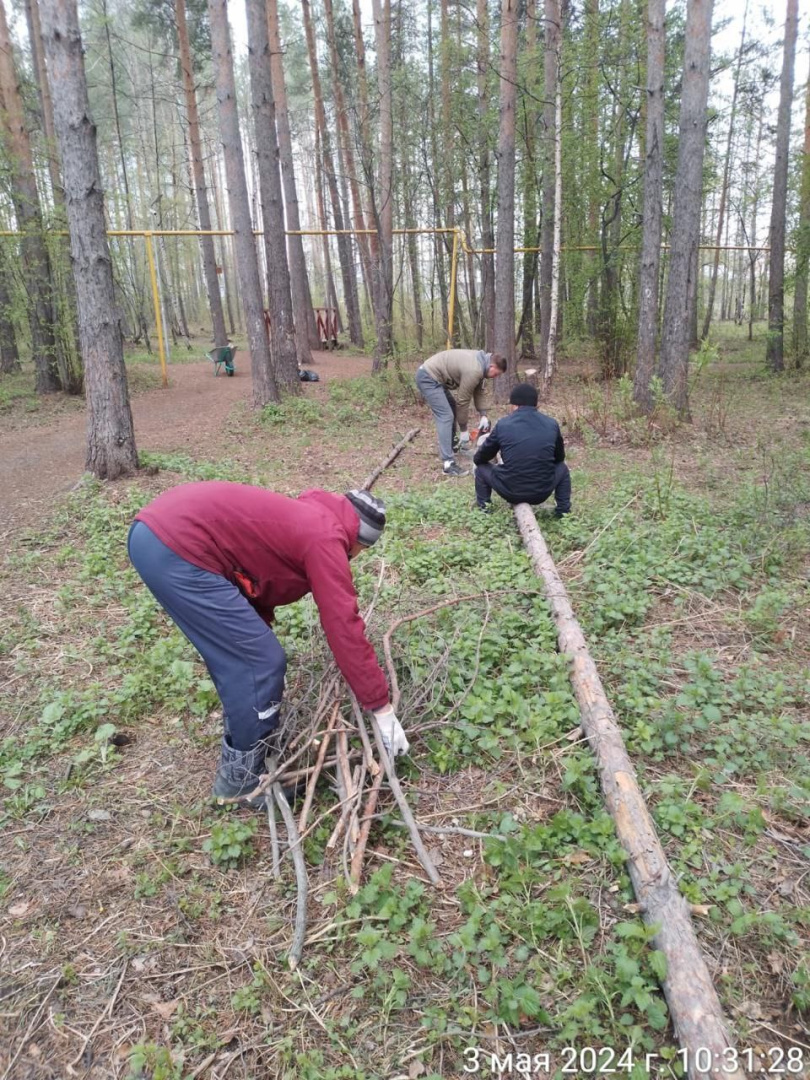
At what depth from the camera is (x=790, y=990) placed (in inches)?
79.2

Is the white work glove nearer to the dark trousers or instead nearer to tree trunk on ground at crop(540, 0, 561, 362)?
the dark trousers

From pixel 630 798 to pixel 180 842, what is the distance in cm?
181

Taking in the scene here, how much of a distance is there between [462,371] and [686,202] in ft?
12.9

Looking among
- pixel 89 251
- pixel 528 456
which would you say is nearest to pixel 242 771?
pixel 528 456

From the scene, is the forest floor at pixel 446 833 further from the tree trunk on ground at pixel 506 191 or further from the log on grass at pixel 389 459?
the tree trunk on ground at pixel 506 191

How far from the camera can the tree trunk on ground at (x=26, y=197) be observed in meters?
11.1

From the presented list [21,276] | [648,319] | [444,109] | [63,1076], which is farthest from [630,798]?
[444,109]

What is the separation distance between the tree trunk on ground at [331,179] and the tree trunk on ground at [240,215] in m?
5.72

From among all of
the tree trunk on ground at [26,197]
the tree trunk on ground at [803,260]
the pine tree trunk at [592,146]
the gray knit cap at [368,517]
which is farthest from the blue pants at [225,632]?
the tree trunk on ground at [803,260]

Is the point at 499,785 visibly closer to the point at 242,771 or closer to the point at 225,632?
the point at 242,771

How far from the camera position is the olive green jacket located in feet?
25.1

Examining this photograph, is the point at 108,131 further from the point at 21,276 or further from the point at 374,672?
the point at 374,672

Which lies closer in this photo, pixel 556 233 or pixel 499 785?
pixel 499 785

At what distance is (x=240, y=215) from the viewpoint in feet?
33.7
